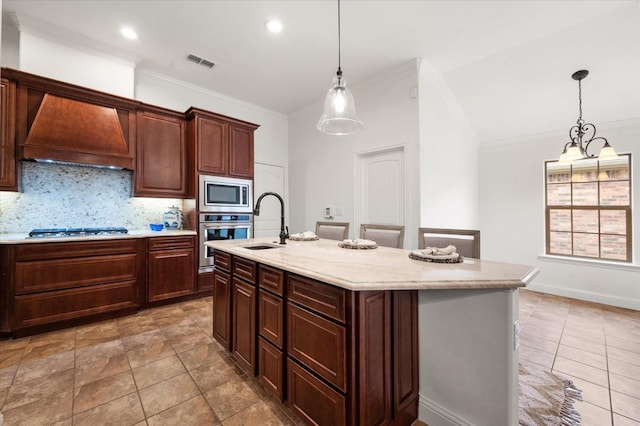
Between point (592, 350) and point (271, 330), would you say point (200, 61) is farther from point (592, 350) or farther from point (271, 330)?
point (592, 350)

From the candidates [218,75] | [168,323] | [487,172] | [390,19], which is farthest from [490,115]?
[168,323]

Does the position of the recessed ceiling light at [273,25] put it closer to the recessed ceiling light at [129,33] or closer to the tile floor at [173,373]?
the recessed ceiling light at [129,33]

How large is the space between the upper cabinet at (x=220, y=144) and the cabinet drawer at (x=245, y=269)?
215 cm

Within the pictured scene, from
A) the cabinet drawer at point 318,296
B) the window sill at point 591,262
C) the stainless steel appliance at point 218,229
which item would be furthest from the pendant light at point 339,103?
the window sill at point 591,262

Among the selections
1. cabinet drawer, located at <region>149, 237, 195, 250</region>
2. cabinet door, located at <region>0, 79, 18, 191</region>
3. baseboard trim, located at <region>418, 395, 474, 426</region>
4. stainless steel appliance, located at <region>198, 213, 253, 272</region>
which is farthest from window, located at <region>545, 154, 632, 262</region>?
cabinet door, located at <region>0, 79, 18, 191</region>

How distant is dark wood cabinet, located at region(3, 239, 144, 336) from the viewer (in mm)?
2535

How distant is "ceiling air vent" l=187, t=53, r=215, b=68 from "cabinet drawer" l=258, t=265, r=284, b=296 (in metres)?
3.07

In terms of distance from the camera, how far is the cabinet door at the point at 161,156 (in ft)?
11.2

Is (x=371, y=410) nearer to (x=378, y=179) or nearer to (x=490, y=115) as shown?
(x=378, y=179)

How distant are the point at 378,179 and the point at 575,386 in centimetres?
277

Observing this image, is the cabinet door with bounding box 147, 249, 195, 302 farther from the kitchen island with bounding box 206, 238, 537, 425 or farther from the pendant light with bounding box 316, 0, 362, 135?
the pendant light with bounding box 316, 0, 362, 135

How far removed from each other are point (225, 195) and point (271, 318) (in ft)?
8.69

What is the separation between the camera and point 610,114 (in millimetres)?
3555

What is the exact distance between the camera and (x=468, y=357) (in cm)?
142
